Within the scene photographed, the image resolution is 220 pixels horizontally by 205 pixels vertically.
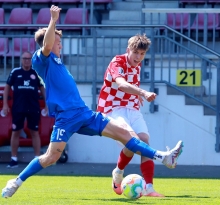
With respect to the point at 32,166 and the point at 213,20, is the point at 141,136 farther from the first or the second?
the point at 213,20

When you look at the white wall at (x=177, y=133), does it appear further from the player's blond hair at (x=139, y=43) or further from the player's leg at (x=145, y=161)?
the player's blond hair at (x=139, y=43)

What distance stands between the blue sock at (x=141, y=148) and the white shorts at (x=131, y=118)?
0.96 metres

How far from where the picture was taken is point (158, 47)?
1400 cm

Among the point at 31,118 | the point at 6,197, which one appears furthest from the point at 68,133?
the point at 31,118

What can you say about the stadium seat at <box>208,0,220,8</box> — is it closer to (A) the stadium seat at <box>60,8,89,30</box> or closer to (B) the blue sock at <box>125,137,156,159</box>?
(A) the stadium seat at <box>60,8,89,30</box>

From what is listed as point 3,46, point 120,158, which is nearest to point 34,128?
point 3,46

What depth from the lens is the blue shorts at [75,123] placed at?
723cm

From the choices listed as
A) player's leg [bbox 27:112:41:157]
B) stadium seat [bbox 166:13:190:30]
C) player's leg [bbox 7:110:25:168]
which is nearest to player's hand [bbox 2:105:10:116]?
player's leg [bbox 7:110:25:168]

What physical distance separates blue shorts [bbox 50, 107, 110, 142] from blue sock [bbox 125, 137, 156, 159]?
321 millimetres

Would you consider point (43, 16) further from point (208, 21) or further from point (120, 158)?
point (120, 158)

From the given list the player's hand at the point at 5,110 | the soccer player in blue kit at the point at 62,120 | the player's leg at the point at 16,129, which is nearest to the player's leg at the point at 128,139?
the soccer player in blue kit at the point at 62,120

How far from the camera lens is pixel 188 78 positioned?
1361 centimetres

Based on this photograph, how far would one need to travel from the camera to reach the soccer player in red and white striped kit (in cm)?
794

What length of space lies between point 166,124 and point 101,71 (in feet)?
5.47
